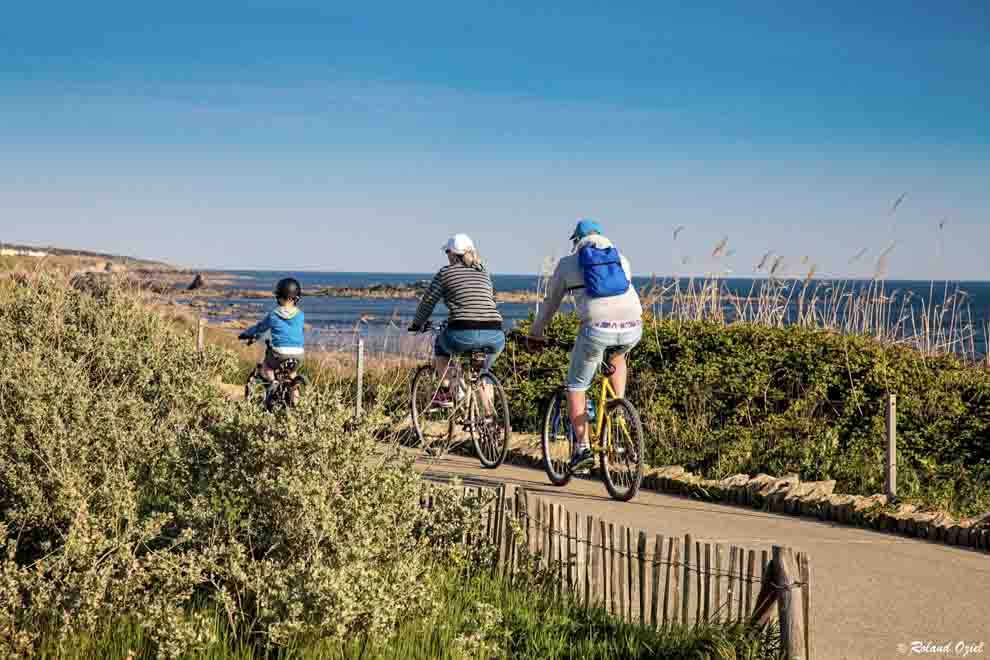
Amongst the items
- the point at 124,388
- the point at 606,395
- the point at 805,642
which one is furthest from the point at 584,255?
the point at 805,642

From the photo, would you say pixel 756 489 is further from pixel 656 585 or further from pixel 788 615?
pixel 788 615

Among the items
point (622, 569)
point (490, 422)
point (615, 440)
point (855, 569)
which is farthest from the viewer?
point (490, 422)

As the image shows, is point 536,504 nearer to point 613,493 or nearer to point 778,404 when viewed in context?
point 613,493

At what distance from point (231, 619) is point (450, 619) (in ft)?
3.48

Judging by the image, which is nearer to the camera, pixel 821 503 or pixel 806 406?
pixel 821 503

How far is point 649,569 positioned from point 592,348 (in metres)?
2.94

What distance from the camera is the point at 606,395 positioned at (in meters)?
8.71

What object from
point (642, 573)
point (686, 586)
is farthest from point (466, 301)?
point (686, 586)

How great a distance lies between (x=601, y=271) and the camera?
27.0 feet

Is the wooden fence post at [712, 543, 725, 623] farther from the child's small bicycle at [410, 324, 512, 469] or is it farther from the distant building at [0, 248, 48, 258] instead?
the distant building at [0, 248, 48, 258]

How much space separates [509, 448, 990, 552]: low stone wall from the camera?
25.1ft

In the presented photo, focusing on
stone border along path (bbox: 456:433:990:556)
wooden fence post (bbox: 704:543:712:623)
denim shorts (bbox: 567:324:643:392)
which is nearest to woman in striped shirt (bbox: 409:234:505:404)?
denim shorts (bbox: 567:324:643:392)

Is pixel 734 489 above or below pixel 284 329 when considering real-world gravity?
below

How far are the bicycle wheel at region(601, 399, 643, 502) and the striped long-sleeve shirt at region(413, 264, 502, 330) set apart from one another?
180 cm
